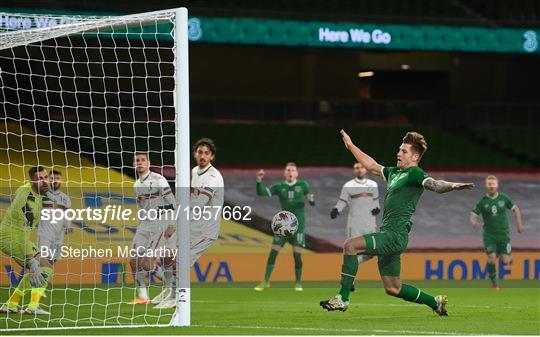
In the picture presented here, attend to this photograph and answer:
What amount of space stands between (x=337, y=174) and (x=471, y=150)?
15.2ft

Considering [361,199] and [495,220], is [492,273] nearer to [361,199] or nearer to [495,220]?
[495,220]

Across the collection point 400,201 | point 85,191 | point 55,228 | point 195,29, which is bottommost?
point 55,228

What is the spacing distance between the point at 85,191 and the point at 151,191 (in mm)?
8446

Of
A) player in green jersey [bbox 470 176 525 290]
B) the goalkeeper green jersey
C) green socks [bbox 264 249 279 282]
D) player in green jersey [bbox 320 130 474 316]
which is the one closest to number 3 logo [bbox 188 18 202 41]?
the goalkeeper green jersey

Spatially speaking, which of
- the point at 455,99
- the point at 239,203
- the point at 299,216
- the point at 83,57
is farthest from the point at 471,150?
the point at 299,216

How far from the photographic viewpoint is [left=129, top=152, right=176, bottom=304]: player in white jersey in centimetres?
1345

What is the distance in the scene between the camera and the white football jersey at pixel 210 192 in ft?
41.2

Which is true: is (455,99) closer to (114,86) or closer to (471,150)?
(471,150)

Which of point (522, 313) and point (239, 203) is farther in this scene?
point (239, 203)

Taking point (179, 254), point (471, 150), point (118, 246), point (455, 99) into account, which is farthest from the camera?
point (455, 99)

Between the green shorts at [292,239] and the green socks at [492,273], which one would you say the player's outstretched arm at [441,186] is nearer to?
the green shorts at [292,239]

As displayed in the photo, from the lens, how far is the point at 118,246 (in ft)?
65.6

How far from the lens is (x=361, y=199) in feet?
59.8

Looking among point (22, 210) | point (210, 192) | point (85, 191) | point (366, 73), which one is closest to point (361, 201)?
point (210, 192)
